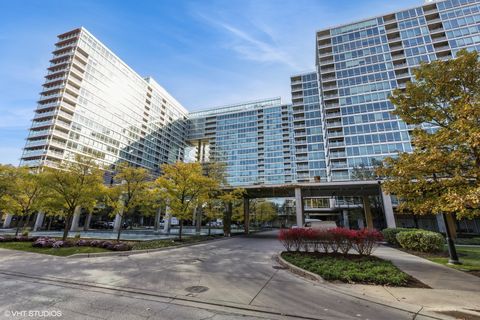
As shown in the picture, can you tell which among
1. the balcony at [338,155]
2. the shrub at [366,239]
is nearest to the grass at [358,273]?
the shrub at [366,239]

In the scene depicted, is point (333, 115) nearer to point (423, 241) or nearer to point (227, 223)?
point (227, 223)

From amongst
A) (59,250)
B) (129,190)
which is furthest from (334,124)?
(59,250)

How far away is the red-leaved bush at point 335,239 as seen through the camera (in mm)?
10582

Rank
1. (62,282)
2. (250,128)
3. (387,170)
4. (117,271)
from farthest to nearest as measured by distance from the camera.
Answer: (250,128) < (387,170) < (117,271) < (62,282)

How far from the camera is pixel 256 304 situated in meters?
5.35

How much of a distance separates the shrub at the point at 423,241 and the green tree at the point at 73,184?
23458 millimetres

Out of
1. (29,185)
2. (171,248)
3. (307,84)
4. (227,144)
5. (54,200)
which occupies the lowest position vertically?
(171,248)

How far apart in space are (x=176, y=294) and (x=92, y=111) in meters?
80.0

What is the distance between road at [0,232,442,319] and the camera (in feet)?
15.9

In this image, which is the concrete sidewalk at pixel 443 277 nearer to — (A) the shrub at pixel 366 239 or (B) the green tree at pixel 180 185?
→ (A) the shrub at pixel 366 239

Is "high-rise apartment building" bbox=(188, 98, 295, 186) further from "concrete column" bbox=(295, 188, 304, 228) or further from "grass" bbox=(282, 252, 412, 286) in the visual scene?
"grass" bbox=(282, 252, 412, 286)

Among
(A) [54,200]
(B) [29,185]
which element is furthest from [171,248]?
(B) [29,185]

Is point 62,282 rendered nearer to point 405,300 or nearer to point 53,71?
point 405,300

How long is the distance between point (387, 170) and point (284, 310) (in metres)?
7.85
